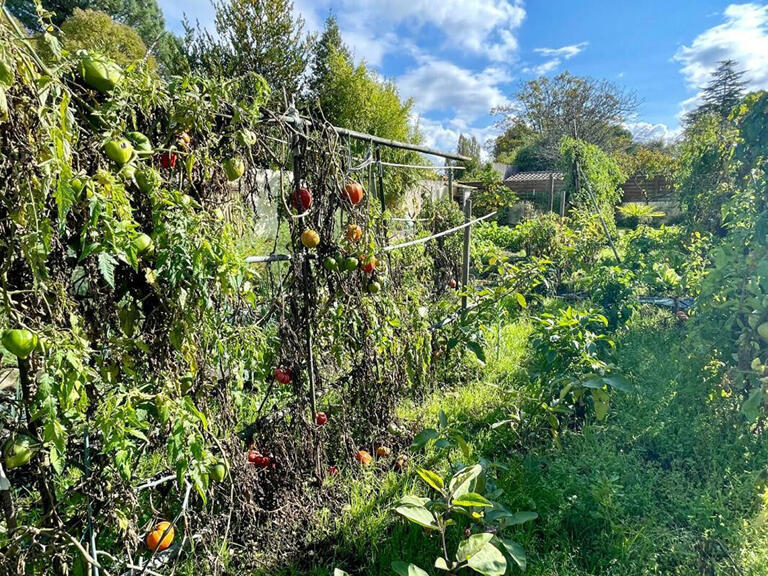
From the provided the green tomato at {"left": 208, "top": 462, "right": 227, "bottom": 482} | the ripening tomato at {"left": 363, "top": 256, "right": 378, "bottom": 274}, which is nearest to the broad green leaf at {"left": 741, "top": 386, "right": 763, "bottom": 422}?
the ripening tomato at {"left": 363, "top": 256, "right": 378, "bottom": 274}

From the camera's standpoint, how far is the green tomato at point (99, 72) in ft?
3.19

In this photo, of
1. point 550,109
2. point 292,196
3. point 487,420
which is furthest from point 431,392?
point 550,109

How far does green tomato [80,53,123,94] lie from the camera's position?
0.97 m

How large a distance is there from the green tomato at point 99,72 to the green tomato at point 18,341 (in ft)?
1.85

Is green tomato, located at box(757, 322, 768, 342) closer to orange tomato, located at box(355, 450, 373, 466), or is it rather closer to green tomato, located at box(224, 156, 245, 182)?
Answer: orange tomato, located at box(355, 450, 373, 466)

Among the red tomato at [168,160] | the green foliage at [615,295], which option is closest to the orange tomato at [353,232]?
the red tomato at [168,160]

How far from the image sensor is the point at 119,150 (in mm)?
1018

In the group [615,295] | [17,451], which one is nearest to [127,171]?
[17,451]

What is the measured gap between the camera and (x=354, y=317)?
194cm

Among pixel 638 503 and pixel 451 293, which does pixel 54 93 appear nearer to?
pixel 638 503

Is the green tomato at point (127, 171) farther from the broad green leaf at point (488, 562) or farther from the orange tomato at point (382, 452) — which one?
the orange tomato at point (382, 452)

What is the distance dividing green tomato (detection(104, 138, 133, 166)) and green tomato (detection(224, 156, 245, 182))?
0.34m

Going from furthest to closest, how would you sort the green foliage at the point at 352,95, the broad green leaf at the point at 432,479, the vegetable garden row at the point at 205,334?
the green foliage at the point at 352,95, the broad green leaf at the point at 432,479, the vegetable garden row at the point at 205,334

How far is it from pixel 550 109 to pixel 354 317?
783 inches
